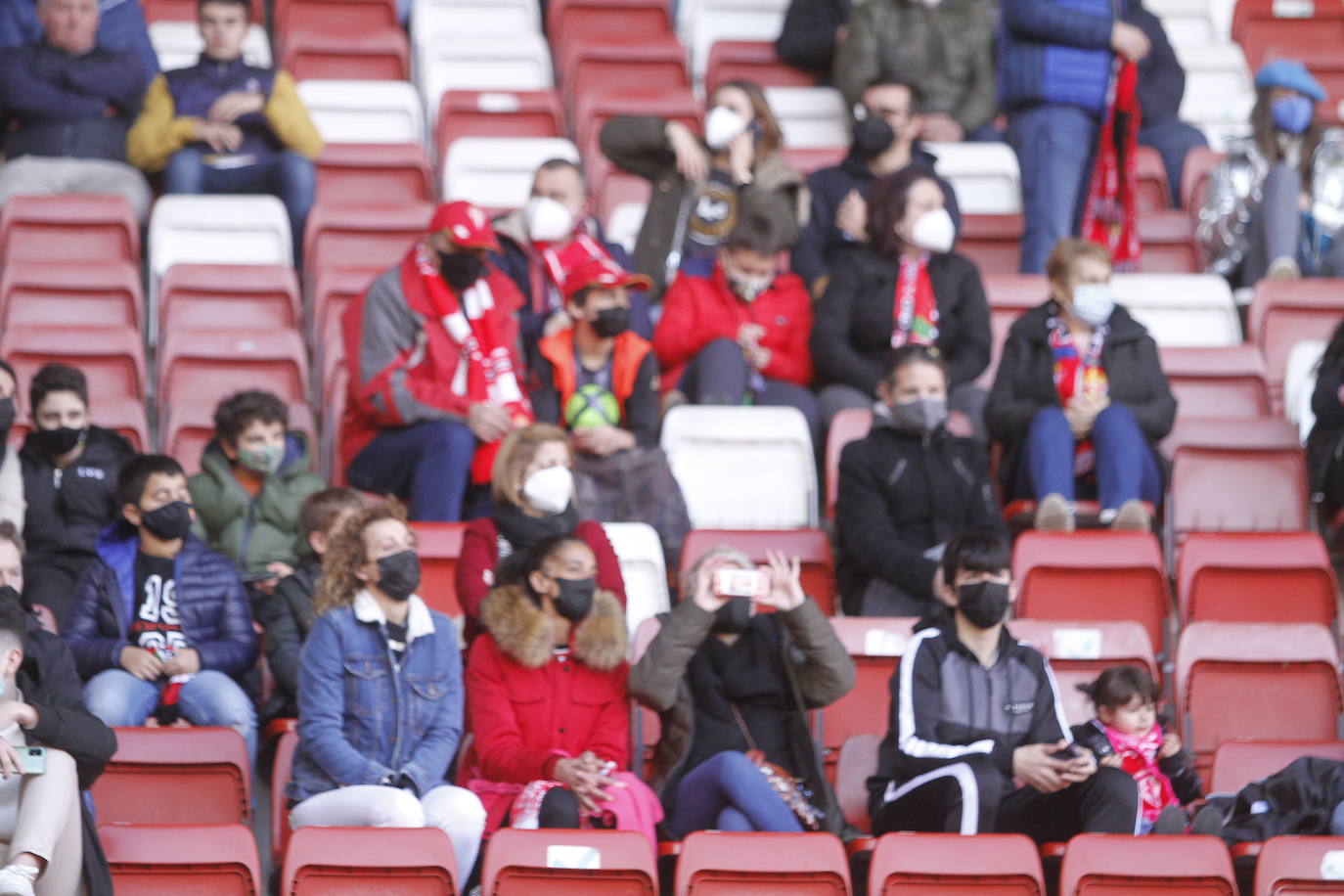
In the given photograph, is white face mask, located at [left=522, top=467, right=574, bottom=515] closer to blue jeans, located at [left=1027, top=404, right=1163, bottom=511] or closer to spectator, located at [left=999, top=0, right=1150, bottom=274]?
blue jeans, located at [left=1027, top=404, right=1163, bottom=511]

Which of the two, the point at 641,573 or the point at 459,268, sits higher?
the point at 459,268

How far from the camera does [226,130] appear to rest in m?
8.48

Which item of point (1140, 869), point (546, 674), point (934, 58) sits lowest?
point (1140, 869)

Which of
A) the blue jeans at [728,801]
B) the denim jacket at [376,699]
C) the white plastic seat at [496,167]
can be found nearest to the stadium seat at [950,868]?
the blue jeans at [728,801]

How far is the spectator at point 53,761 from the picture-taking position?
4.96 meters

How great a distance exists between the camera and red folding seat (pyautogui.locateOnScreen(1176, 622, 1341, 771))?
6422 millimetres

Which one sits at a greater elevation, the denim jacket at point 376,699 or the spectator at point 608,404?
the spectator at point 608,404

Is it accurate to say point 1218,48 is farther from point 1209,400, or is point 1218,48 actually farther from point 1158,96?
point 1209,400

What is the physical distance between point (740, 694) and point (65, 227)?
3.41 meters

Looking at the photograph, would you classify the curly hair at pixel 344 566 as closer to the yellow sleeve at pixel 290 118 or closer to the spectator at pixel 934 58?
the yellow sleeve at pixel 290 118

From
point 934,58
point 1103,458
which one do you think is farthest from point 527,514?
point 934,58

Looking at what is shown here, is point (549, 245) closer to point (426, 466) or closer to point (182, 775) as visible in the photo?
point (426, 466)

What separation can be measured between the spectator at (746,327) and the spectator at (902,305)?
10 cm

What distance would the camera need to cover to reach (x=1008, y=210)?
9062mm
